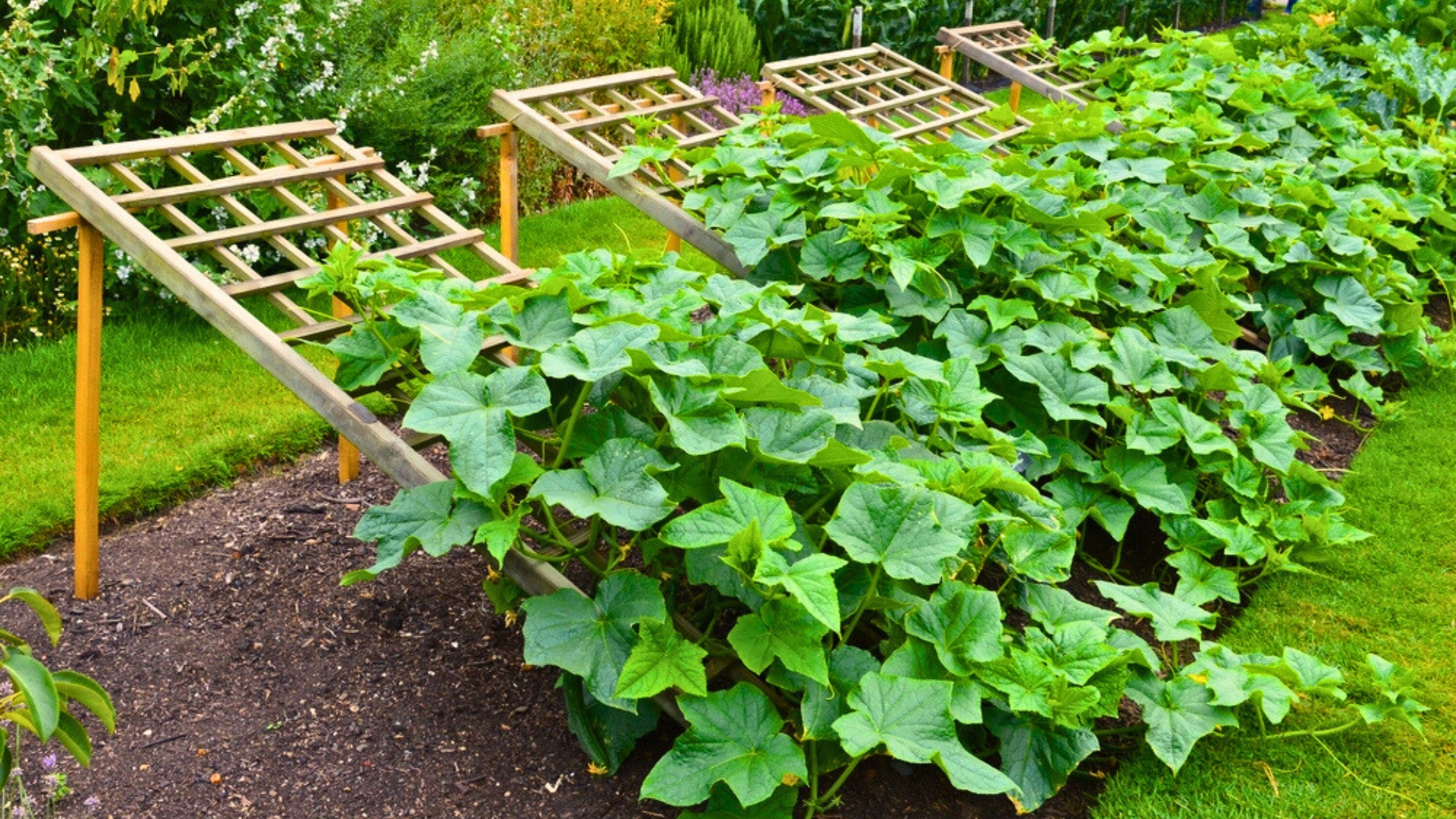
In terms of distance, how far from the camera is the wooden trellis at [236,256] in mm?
2414

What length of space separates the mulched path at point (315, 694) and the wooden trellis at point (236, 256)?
0.80ft

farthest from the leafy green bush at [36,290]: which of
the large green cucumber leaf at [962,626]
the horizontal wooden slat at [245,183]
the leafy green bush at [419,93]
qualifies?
the large green cucumber leaf at [962,626]

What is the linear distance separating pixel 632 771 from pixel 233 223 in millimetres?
3409

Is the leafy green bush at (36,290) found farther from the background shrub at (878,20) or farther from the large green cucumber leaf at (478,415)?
the background shrub at (878,20)

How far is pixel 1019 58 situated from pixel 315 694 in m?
4.88

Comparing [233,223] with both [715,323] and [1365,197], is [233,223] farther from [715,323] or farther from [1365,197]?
[1365,197]

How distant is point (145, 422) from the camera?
12.3ft

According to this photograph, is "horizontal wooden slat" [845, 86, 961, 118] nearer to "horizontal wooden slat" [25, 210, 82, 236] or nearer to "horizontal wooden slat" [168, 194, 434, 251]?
"horizontal wooden slat" [168, 194, 434, 251]

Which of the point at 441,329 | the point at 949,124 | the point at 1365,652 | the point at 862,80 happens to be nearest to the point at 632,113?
the point at 862,80

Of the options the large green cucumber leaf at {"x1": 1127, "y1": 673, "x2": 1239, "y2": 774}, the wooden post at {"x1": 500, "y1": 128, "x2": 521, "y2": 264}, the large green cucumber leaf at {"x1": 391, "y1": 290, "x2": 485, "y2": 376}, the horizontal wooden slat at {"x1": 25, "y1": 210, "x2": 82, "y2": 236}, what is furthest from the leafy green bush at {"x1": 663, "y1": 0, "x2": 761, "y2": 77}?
the large green cucumber leaf at {"x1": 1127, "y1": 673, "x2": 1239, "y2": 774}

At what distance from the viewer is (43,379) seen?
394 centimetres

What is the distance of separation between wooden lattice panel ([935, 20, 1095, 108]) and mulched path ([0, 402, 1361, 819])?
383 cm

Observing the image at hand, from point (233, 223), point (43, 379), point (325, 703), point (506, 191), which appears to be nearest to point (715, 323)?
point (325, 703)

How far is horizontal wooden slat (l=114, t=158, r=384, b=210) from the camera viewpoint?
2730 millimetres
